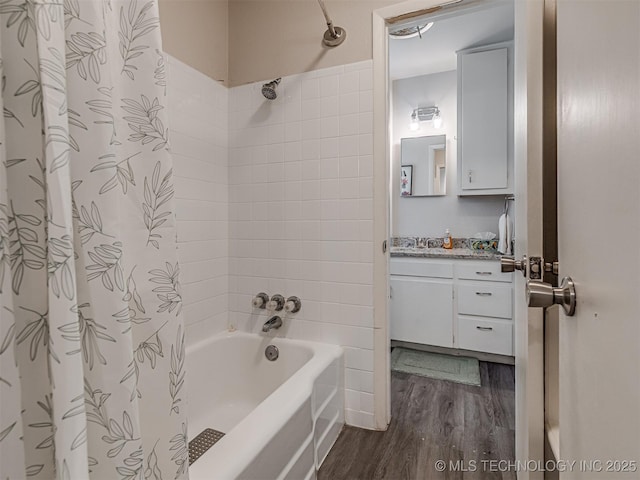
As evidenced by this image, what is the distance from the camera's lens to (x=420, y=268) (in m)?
2.77

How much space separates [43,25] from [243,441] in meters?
1.02

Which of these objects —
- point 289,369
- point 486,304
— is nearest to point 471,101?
point 486,304

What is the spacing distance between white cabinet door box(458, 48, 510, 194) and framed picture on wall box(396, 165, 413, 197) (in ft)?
1.83

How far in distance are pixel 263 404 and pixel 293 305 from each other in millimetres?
711

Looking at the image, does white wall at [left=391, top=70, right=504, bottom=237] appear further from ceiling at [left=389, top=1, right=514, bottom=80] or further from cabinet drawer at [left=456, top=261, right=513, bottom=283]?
cabinet drawer at [left=456, top=261, right=513, bottom=283]

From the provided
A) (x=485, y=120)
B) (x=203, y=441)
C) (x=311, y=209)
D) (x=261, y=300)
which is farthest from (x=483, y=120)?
(x=203, y=441)

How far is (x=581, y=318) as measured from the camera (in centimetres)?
48

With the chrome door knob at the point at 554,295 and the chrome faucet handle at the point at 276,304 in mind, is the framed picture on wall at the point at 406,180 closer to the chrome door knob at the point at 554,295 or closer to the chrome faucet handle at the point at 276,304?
the chrome faucet handle at the point at 276,304

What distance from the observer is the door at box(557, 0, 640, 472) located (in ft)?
1.05

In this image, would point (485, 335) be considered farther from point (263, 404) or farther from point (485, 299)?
point (263, 404)

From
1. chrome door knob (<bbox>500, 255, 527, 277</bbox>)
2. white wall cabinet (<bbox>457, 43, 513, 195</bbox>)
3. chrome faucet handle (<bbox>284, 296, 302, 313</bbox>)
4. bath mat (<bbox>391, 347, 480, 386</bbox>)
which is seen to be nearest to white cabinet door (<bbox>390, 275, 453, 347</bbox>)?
bath mat (<bbox>391, 347, 480, 386</bbox>)

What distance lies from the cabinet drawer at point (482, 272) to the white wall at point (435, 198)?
24.6 inches

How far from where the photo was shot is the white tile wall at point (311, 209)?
170 centimetres

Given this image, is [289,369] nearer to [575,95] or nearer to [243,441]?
[243,441]
